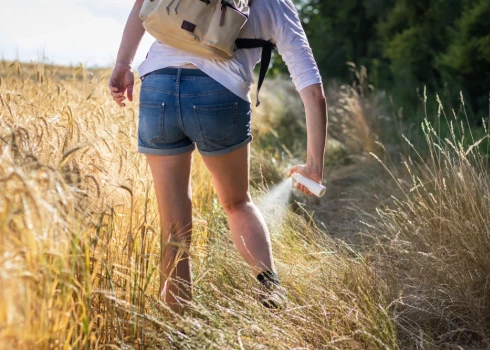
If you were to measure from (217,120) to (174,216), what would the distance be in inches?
17.5

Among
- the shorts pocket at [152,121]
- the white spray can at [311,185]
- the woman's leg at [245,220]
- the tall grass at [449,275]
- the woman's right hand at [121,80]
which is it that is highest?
the woman's right hand at [121,80]

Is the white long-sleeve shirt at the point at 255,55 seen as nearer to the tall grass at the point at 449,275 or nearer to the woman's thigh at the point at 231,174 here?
the woman's thigh at the point at 231,174

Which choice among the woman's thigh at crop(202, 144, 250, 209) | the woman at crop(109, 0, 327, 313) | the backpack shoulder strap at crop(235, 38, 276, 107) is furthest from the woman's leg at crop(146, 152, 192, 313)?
the backpack shoulder strap at crop(235, 38, 276, 107)

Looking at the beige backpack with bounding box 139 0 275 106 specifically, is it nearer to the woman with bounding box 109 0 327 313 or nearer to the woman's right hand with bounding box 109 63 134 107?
the woman with bounding box 109 0 327 313

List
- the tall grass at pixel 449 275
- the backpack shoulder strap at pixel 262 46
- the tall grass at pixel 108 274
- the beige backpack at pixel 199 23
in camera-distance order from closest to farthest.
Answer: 1. the tall grass at pixel 108 274
2. the beige backpack at pixel 199 23
3. the backpack shoulder strap at pixel 262 46
4. the tall grass at pixel 449 275

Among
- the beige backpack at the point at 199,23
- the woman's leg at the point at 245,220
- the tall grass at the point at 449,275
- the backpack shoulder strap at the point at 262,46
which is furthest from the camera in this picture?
the tall grass at the point at 449,275

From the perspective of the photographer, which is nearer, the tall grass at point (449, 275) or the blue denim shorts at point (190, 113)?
the blue denim shorts at point (190, 113)

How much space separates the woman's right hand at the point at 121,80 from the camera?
2.70 metres

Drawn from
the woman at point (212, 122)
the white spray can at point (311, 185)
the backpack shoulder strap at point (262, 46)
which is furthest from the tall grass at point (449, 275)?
the backpack shoulder strap at point (262, 46)

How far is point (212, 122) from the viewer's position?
94.4 inches

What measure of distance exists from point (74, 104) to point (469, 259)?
8.67ft

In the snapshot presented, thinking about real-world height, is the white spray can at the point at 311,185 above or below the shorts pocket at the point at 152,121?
below

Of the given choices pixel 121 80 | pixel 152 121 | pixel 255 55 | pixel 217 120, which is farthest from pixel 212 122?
pixel 121 80

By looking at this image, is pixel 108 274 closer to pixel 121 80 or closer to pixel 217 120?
pixel 217 120
